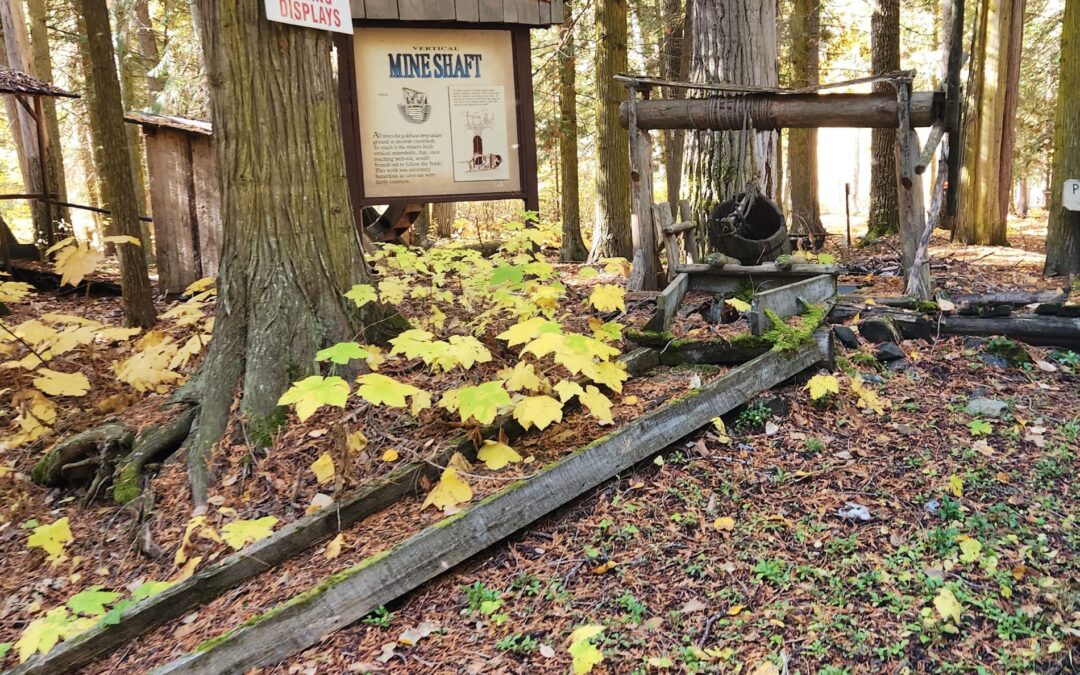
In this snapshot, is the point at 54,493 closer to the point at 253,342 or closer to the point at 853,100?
the point at 253,342

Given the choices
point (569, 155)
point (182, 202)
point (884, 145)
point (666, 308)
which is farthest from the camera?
point (884, 145)

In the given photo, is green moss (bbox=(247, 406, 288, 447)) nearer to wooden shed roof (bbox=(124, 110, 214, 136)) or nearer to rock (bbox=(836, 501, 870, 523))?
rock (bbox=(836, 501, 870, 523))

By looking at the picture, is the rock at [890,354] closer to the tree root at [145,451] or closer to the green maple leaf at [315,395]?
the green maple leaf at [315,395]

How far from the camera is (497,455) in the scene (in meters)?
3.90

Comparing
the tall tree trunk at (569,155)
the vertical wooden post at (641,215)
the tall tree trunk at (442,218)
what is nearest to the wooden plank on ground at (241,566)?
the vertical wooden post at (641,215)

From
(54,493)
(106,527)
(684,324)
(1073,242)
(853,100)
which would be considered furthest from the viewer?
(1073,242)

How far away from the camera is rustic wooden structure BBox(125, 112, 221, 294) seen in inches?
346

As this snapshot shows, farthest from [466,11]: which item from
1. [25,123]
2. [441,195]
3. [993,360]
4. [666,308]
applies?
[25,123]

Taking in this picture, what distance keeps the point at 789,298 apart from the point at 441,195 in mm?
2814

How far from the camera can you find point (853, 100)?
650 cm

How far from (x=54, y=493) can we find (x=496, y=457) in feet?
9.22

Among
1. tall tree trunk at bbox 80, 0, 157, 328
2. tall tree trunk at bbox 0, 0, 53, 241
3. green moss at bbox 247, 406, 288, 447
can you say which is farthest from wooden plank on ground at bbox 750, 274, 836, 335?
tall tree trunk at bbox 0, 0, 53, 241

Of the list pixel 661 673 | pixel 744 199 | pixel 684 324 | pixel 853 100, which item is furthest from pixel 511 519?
pixel 853 100

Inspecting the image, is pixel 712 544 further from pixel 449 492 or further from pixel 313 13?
pixel 313 13
